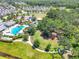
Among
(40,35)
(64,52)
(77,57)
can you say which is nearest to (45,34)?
(40,35)

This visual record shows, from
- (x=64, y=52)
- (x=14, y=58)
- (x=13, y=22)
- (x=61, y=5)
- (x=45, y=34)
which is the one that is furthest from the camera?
(x=61, y=5)

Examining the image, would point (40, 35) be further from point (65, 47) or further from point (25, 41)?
point (65, 47)

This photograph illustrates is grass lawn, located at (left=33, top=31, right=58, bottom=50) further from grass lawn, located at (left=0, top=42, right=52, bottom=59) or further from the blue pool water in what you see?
the blue pool water

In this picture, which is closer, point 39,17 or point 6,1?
point 39,17

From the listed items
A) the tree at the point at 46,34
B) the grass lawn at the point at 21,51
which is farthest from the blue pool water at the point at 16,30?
the tree at the point at 46,34

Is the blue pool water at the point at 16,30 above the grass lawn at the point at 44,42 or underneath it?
above

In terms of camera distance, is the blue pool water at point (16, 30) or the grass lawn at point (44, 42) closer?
the grass lawn at point (44, 42)

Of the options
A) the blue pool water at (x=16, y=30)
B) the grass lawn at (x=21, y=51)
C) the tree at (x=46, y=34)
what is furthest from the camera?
the blue pool water at (x=16, y=30)

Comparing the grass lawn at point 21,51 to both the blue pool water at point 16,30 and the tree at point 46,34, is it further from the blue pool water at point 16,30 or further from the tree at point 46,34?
the tree at point 46,34
